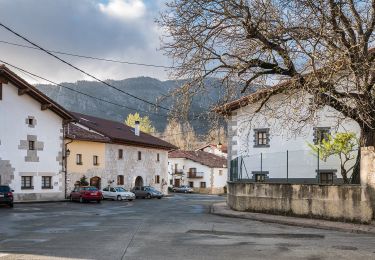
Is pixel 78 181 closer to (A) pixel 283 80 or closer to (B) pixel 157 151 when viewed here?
(B) pixel 157 151

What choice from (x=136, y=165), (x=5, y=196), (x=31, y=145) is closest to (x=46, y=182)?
(x=31, y=145)

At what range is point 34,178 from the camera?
137 feet

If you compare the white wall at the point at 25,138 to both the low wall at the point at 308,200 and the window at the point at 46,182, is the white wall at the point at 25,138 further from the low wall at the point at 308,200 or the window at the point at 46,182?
the low wall at the point at 308,200

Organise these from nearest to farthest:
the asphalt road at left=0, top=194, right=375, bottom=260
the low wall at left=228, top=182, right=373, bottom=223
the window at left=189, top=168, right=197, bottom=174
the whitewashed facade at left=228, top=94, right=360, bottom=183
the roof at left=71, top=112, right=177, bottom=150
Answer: the asphalt road at left=0, top=194, right=375, bottom=260, the low wall at left=228, top=182, right=373, bottom=223, the whitewashed facade at left=228, top=94, right=360, bottom=183, the roof at left=71, top=112, right=177, bottom=150, the window at left=189, top=168, right=197, bottom=174

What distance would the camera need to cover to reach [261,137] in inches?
1383

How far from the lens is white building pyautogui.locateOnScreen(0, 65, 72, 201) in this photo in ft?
129

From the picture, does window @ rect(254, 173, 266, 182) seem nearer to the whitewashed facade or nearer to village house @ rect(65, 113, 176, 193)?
the whitewashed facade

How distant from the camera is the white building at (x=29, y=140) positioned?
39.4m

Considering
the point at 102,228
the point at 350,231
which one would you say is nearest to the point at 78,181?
the point at 102,228

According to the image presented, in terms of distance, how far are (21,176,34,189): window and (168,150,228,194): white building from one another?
4868 centimetres

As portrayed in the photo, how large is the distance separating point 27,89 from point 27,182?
7.51 metres

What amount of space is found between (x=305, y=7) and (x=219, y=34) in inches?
135

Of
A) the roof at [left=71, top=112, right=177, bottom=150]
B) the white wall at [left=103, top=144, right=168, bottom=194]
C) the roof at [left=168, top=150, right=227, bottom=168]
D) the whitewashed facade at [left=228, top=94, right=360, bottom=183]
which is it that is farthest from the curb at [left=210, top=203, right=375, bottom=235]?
the roof at [left=168, top=150, right=227, bottom=168]

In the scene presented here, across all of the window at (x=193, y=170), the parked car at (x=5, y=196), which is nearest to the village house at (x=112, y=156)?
the parked car at (x=5, y=196)
